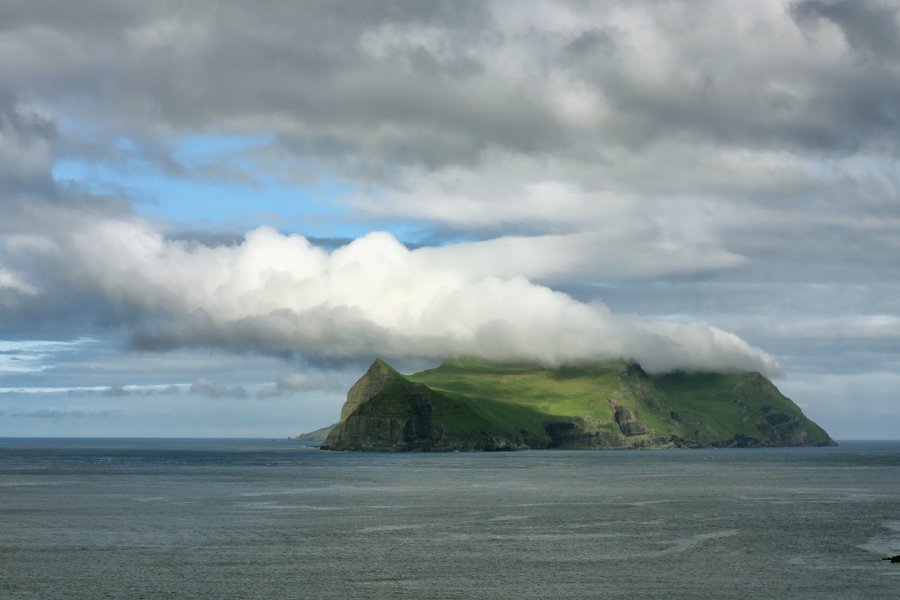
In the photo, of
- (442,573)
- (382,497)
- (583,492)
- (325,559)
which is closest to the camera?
(442,573)

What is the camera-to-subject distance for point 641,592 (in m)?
76.8

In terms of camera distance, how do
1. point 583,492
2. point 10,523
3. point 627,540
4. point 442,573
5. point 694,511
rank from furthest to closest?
1. point 583,492
2. point 694,511
3. point 10,523
4. point 627,540
5. point 442,573

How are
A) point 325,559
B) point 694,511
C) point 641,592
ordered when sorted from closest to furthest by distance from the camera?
point 641,592 < point 325,559 < point 694,511

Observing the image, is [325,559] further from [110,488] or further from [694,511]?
[110,488]

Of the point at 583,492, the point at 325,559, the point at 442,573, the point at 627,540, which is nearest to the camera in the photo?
the point at 442,573

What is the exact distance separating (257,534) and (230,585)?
111 feet

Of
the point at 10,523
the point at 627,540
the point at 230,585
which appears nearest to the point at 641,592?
the point at 627,540

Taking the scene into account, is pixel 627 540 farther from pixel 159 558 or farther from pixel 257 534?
pixel 159 558

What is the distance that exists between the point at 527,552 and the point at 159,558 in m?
42.9

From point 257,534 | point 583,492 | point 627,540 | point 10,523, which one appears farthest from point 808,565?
point 10,523

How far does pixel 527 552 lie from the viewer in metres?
98.4

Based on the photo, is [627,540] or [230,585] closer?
[230,585]

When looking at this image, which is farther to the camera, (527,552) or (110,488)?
(110,488)

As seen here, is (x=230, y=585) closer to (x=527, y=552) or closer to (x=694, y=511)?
(x=527, y=552)
